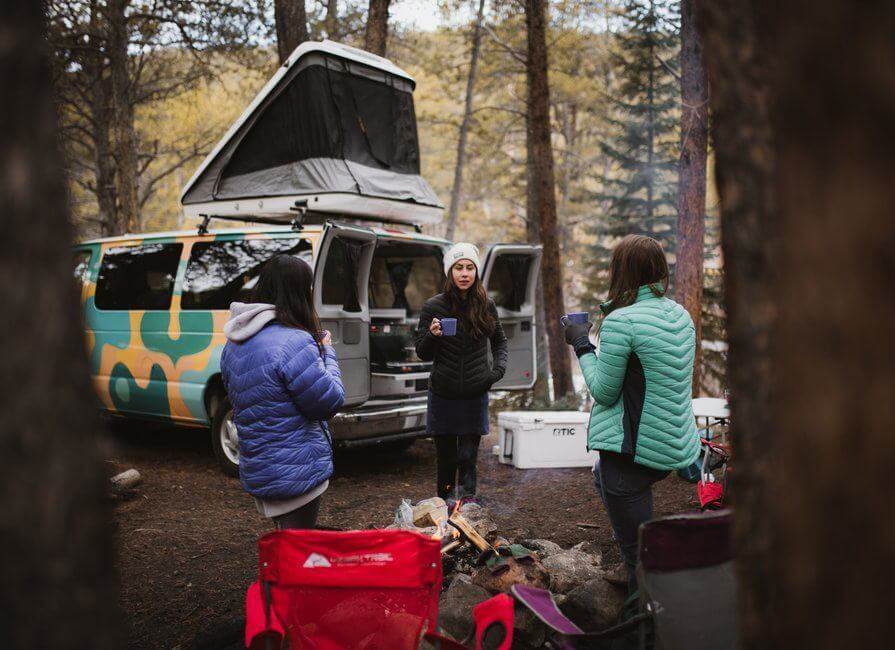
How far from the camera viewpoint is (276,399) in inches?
107

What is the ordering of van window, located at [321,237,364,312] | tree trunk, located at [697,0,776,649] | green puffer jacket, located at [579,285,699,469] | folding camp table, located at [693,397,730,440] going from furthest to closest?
1. van window, located at [321,237,364,312]
2. folding camp table, located at [693,397,730,440]
3. green puffer jacket, located at [579,285,699,469]
4. tree trunk, located at [697,0,776,649]

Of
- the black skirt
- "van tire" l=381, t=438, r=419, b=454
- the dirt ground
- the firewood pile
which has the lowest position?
the dirt ground

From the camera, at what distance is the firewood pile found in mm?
2836

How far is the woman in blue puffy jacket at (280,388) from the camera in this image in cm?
270

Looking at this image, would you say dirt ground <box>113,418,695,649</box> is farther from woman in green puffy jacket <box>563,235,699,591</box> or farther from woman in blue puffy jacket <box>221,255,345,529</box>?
woman in green puffy jacket <box>563,235,699,591</box>

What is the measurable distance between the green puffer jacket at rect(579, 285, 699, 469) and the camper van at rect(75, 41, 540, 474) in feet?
9.11

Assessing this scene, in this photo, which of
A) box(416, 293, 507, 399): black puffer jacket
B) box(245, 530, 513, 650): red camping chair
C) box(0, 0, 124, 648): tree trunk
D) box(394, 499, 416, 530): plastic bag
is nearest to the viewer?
box(0, 0, 124, 648): tree trunk

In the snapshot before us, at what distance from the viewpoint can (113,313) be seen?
6367mm

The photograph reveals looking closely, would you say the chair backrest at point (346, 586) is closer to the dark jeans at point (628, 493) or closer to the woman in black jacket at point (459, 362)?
the dark jeans at point (628, 493)

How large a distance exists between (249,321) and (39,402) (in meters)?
1.78

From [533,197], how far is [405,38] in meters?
5.65

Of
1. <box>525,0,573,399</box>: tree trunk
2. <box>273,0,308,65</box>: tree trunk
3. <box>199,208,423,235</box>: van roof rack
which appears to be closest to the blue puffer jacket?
<box>199,208,423,235</box>: van roof rack

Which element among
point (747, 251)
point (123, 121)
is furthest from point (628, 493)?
point (123, 121)

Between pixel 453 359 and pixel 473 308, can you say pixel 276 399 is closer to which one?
pixel 453 359
